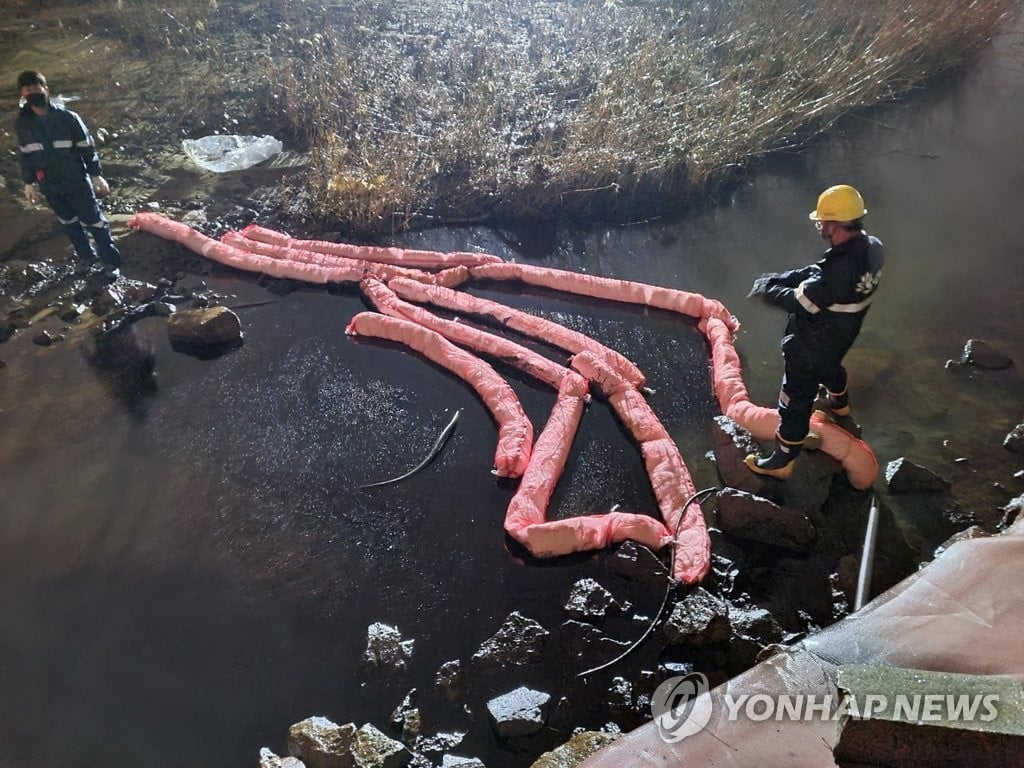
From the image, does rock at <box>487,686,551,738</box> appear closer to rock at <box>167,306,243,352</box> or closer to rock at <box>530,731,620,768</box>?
rock at <box>530,731,620,768</box>

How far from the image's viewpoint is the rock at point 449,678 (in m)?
4.21

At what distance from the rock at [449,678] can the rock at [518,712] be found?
249 mm

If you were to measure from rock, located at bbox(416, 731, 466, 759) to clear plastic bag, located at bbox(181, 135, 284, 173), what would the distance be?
8.36 meters

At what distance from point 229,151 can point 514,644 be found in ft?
28.2

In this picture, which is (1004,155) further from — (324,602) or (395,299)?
(324,602)

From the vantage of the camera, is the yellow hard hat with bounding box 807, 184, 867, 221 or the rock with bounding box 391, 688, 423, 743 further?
the yellow hard hat with bounding box 807, 184, 867, 221

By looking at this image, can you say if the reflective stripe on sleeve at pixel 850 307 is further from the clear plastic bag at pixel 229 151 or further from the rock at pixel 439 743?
the clear plastic bag at pixel 229 151

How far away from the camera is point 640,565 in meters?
4.69

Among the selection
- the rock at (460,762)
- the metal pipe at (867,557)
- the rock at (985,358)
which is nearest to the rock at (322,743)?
the rock at (460,762)

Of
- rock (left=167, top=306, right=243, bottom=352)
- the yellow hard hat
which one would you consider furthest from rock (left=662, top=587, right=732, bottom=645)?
rock (left=167, top=306, right=243, bottom=352)

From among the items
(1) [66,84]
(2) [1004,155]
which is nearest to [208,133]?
(1) [66,84]

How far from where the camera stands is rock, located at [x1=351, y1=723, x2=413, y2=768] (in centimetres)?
376

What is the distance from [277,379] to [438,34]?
930 centimetres

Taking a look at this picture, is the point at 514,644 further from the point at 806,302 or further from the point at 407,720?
the point at 806,302
